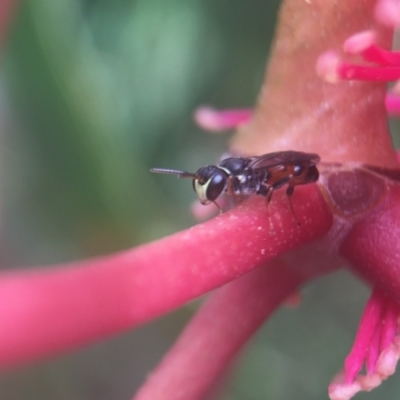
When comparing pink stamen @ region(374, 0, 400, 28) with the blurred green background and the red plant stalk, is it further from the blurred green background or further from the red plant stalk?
the blurred green background

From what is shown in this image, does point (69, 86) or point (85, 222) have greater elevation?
point (69, 86)

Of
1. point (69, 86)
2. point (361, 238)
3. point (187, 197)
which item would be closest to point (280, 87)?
point (361, 238)

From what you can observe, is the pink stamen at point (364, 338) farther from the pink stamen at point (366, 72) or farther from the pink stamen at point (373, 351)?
the pink stamen at point (366, 72)

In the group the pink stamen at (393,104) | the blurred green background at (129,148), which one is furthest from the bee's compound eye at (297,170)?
the blurred green background at (129,148)

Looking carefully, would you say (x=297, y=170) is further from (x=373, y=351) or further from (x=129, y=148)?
(x=129, y=148)

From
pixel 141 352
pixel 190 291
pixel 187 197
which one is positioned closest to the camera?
pixel 190 291

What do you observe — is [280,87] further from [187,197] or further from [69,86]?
[187,197]

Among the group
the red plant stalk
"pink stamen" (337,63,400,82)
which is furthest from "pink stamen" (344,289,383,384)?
"pink stamen" (337,63,400,82)
